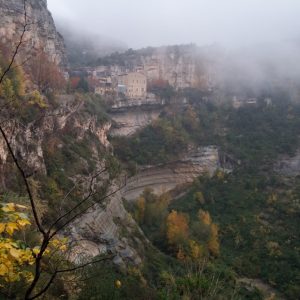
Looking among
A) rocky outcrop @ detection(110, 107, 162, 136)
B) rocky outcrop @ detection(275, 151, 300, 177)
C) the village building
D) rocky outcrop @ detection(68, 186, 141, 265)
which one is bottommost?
rocky outcrop @ detection(275, 151, 300, 177)

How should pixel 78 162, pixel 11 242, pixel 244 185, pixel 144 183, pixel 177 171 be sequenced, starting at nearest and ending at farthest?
1. pixel 11 242
2. pixel 78 162
3. pixel 244 185
4. pixel 144 183
5. pixel 177 171

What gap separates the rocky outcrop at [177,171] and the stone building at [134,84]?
8.62 metres

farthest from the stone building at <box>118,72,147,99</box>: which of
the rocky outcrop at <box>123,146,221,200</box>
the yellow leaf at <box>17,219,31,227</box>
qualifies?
the yellow leaf at <box>17,219,31,227</box>

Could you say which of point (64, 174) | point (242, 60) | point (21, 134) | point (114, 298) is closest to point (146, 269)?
point (64, 174)

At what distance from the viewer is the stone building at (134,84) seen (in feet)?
135

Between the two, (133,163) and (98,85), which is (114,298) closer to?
(133,163)

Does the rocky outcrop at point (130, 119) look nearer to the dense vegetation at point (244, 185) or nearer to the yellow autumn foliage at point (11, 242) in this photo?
the dense vegetation at point (244, 185)

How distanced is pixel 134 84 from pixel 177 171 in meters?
11.1

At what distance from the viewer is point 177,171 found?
35.2 meters

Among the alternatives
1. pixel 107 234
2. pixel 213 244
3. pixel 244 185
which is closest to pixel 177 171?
pixel 244 185

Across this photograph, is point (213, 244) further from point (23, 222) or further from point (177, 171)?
point (23, 222)

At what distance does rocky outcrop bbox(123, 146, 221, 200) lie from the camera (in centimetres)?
3234

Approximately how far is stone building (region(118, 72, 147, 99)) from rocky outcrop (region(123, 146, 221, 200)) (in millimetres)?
8622

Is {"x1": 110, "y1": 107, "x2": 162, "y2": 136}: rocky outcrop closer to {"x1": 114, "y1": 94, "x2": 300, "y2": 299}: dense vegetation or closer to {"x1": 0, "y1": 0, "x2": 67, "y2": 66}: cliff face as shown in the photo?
{"x1": 114, "y1": 94, "x2": 300, "y2": 299}: dense vegetation
